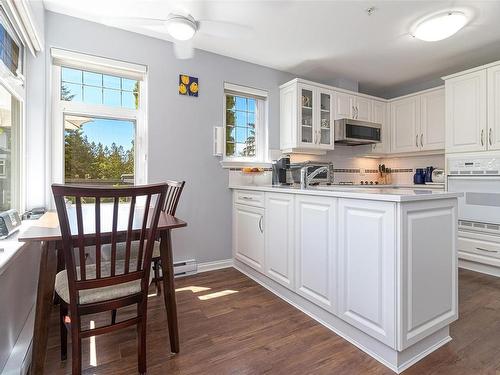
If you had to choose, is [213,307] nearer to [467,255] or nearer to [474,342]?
[474,342]

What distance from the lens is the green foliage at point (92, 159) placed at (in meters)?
2.48

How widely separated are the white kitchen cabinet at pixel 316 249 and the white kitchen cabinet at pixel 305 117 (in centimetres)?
148

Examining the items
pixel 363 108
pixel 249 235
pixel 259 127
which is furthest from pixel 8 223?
pixel 363 108

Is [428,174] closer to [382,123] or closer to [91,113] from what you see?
[382,123]

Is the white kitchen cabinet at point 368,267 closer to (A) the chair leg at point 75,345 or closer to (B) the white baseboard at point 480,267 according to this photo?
(A) the chair leg at point 75,345

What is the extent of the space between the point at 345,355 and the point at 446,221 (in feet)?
3.20

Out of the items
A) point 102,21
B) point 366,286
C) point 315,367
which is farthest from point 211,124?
point 315,367

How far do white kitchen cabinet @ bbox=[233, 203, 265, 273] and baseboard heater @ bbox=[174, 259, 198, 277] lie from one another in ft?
1.57

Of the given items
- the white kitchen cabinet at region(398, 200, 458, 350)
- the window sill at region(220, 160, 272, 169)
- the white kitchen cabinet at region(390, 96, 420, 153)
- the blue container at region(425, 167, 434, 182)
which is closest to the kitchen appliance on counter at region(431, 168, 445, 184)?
the blue container at region(425, 167, 434, 182)

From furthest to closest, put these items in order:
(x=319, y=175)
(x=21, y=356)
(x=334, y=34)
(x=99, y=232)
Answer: (x=319, y=175)
(x=334, y=34)
(x=21, y=356)
(x=99, y=232)

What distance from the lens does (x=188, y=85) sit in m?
2.87

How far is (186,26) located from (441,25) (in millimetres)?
2143

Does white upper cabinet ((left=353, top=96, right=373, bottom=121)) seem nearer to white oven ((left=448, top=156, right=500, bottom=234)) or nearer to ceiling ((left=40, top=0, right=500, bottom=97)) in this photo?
ceiling ((left=40, top=0, right=500, bottom=97))

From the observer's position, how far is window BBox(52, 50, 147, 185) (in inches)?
95.3
